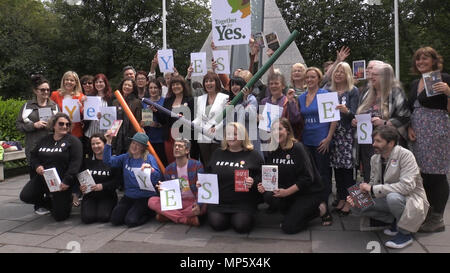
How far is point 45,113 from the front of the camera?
5855mm

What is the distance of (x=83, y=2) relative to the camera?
2598 cm

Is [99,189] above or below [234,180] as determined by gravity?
below

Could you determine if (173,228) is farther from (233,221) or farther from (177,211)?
(233,221)

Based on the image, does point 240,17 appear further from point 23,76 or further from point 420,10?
point 23,76

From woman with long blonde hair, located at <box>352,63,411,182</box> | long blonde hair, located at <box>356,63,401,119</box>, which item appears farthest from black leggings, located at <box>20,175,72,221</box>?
long blonde hair, located at <box>356,63,401,119</box>

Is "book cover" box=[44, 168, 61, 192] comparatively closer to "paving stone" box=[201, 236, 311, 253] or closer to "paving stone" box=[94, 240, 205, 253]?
"paving stone" box=[94, 240, 205, 253]

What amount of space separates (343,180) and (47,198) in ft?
13.5

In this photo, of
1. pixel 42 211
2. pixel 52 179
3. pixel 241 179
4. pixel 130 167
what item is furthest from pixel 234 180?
pixel 42 211

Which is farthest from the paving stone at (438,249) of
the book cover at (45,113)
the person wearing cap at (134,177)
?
the book cover at (45,113)

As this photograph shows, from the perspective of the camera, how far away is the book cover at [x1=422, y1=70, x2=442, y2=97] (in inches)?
168

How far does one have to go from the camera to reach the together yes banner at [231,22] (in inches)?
239

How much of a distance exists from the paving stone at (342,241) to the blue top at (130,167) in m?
2.09

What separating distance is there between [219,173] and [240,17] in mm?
2606
